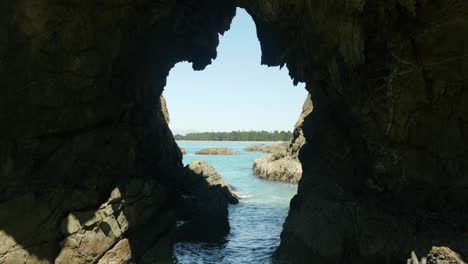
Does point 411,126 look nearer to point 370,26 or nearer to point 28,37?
point 370,26

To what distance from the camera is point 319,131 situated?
24.2 m

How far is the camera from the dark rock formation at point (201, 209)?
27250mm

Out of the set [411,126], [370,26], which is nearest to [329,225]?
[411,126]

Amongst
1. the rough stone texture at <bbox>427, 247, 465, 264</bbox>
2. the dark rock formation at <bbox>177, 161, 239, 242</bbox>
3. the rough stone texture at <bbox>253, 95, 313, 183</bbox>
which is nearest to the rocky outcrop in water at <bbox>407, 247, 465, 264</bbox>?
the rough stone texture at <bbox>427, 247, 465, 264</bbox>

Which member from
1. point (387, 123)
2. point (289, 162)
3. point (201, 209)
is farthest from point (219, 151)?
point (387, 123)

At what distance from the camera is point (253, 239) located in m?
27.0

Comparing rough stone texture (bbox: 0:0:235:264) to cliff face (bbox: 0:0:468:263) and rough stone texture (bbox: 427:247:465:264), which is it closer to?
cliff face (bbox: 0:0:468:263)

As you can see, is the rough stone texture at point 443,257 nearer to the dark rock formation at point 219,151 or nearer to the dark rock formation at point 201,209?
the dark rock formation at point 201,209

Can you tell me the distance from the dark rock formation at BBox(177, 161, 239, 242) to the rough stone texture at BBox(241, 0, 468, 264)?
25.7ft

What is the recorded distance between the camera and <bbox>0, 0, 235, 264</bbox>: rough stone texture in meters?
17.5

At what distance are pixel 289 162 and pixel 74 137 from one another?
139ft

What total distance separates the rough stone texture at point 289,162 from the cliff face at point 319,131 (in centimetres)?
3204

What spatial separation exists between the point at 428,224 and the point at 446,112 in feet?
15.9

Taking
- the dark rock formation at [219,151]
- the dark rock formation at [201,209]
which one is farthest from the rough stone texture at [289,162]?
the dark rock formation at [219,151]
